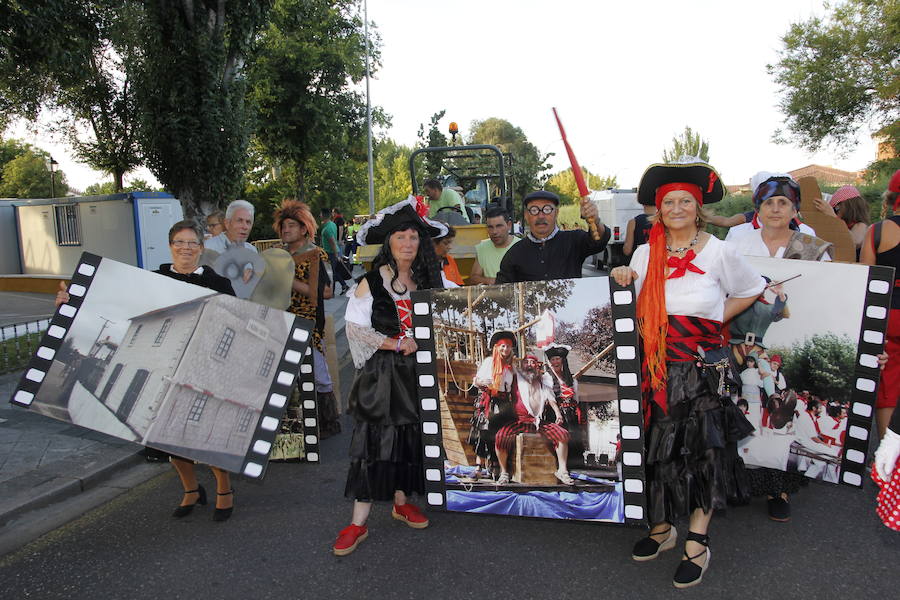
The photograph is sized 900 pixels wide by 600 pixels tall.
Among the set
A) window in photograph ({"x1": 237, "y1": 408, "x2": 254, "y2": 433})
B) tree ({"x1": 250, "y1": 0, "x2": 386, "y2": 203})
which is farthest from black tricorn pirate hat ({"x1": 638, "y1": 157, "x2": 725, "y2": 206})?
tree ({"x1": 250, "y1": 0, "x2": 386, "y2": 203})

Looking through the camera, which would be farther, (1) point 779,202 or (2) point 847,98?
(2) point 847,98

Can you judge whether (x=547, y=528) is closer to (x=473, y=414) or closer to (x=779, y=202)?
(x=473, y=414)

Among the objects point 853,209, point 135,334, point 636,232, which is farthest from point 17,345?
point 853,209

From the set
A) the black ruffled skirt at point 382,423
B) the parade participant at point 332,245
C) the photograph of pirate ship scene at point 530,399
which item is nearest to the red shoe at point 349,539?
the black ruffled skirt at point 382,423

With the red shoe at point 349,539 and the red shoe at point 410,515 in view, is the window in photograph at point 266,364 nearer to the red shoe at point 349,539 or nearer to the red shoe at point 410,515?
the red shoe at point 349,539

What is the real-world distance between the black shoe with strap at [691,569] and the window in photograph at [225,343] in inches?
101

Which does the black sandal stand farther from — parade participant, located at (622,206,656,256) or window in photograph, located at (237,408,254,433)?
parade participant, located at (622,206,656,256)

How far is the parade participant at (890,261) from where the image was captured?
4.13 metres

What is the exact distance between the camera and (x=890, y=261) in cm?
414

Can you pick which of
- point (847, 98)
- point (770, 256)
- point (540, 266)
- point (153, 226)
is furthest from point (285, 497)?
point (847, 98)

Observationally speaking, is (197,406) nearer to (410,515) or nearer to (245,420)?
(245,420)

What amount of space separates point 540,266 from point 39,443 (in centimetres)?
428

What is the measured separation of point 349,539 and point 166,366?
1.36 meters

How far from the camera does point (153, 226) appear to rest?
52.4 ft
